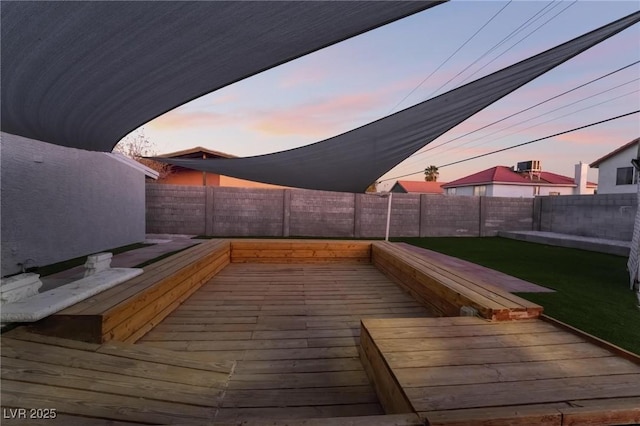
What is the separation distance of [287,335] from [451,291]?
1415 mm

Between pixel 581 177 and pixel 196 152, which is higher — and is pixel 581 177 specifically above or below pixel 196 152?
above

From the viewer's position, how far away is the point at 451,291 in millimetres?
2529

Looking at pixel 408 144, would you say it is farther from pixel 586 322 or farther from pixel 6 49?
pixel 6 49

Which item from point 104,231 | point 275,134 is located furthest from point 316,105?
point 104,231

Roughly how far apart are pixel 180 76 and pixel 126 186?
633cm

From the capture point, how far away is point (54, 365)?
148cm

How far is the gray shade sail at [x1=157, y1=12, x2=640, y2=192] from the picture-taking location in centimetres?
250

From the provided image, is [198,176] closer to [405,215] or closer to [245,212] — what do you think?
[245,212]

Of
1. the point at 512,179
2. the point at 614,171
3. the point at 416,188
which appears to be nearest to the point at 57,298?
the point at 614,171

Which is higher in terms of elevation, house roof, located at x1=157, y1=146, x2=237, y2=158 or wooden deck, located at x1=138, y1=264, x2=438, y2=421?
house roof, located at x1=157, y1=146, x2=237, y2=158

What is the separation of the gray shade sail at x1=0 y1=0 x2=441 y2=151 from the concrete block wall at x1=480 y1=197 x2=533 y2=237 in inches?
387

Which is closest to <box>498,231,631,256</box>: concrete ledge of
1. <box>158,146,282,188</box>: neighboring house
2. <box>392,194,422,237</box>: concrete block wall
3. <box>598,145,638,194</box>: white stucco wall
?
<box>392,194,422,237</box>: concrete block wall

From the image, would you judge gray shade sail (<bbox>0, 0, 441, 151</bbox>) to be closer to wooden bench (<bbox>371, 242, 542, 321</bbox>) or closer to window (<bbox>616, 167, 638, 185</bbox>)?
wooden bench (<bbox>371, 242, 542, 321</bbox>)

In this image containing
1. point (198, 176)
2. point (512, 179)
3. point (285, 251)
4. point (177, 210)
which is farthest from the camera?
point (512, 179)
